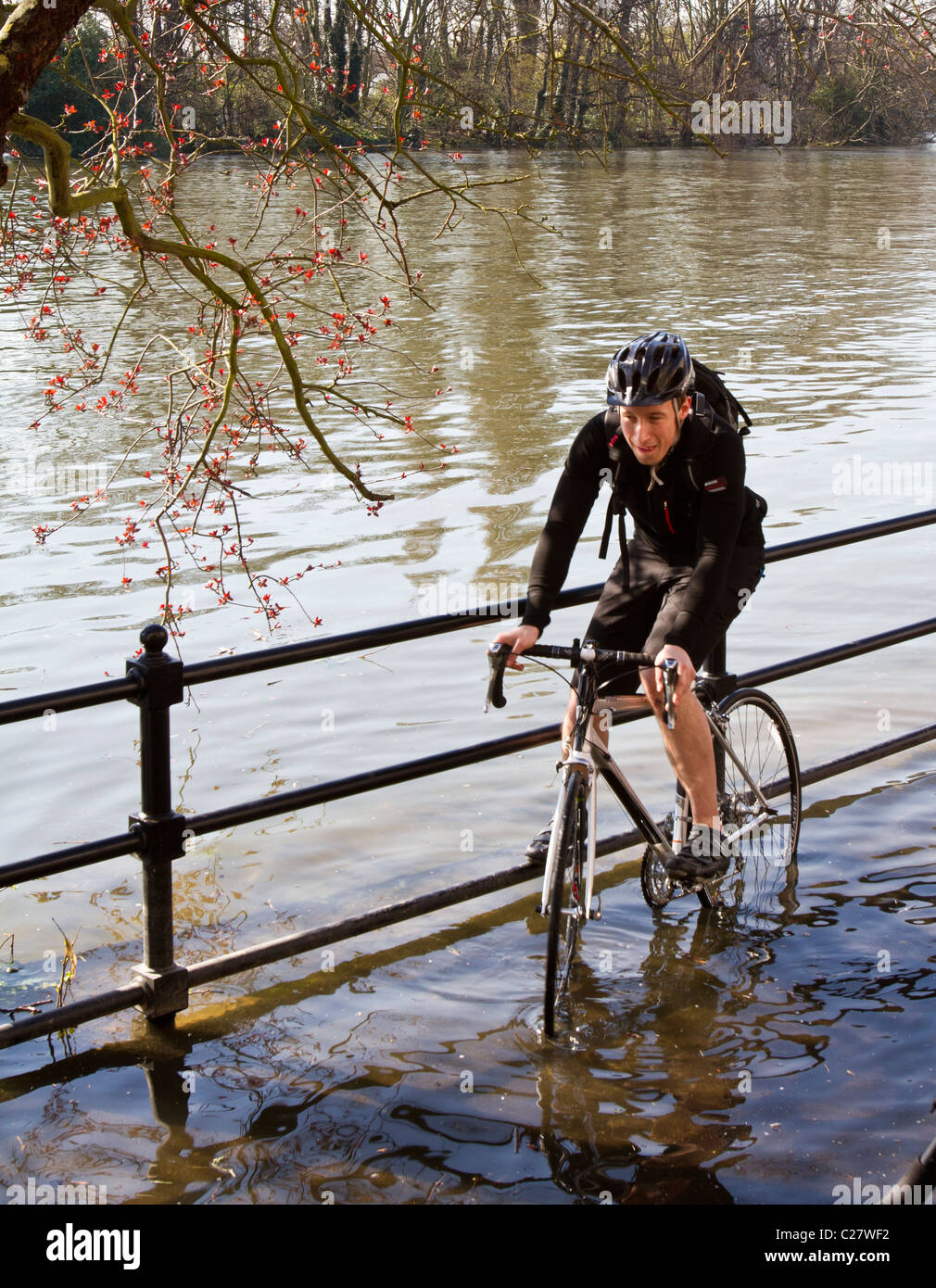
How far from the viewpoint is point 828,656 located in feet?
17.5

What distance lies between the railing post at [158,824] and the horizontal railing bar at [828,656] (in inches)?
79.9

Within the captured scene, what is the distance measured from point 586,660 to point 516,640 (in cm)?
25

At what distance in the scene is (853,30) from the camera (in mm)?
6184

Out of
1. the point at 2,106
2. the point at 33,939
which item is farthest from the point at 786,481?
the point at 2,106

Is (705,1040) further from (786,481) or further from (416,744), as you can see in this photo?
(786,481)

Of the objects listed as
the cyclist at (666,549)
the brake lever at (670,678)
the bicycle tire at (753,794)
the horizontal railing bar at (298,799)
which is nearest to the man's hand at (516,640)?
the cyclist at (666,549)

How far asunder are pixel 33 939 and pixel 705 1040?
9.29 ft

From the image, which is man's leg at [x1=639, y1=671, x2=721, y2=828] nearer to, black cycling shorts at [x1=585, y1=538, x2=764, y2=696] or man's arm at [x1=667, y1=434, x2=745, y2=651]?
black cycling shorts at [x1=585, y1=538, x2=764, y2=696]

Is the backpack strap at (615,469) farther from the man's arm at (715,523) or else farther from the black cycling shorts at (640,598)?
the man's arm at (715,523)

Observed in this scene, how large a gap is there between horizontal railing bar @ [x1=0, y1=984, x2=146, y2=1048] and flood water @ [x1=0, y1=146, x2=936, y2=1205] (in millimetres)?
213

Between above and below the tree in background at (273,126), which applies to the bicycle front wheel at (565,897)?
below

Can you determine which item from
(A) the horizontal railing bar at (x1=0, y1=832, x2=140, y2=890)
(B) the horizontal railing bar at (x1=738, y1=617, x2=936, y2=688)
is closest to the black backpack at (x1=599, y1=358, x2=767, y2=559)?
(B) the horizontal railing bar at (x1=738, y1=617, x2=936, y2=688)

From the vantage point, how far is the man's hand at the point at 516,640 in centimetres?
416
